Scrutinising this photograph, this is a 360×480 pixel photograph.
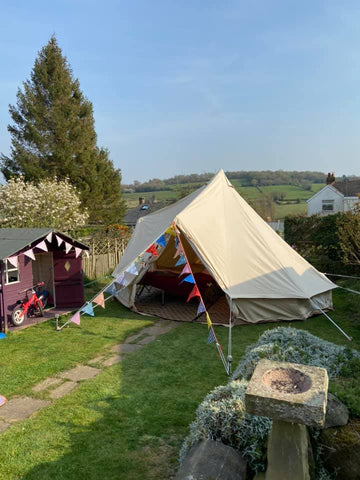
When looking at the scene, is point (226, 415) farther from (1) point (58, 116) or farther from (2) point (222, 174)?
(1) point (58, 116)

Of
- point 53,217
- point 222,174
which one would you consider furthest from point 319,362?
point 53,217

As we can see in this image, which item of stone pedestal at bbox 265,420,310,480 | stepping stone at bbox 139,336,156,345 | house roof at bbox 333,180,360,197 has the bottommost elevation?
stepping stone at bbox 139,336,156,345

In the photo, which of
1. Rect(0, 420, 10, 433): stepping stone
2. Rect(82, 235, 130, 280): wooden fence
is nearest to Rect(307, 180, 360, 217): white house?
Rect(82, 235, 130, 280): wooden fence

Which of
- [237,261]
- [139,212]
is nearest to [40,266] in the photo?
[237,261]

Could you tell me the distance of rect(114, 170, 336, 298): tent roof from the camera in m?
8.03

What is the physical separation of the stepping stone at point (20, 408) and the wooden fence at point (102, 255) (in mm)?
8526

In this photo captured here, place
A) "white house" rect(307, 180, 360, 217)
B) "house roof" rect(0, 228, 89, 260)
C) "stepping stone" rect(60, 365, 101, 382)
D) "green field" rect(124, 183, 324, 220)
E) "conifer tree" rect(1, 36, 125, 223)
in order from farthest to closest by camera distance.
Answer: "green field" rect(124, 183, 324, 220) < "white house" rect(307, 180, 360, 217) < "conifer tree" rect(1, 36, 125, 223) < "house roof" rect(0, 228, 89, 260) < "stepping stone" rect(60, 365, 101, 382)

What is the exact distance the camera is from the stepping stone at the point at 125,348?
265 inches

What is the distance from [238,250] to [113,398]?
14.9ft

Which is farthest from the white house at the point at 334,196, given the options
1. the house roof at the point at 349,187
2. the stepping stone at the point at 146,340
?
the stepping stone at the point at 146,340

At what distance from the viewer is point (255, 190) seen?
187 feet

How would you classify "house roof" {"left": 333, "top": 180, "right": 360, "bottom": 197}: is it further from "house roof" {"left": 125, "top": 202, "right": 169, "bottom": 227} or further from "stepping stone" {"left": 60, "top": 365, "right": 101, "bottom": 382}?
"stepping stone" {"left": 60, "top": 365, "right": 101, "bottom": 382}

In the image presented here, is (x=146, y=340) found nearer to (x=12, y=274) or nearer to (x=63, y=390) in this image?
(x=63, y=390)

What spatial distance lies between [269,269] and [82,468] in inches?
224
